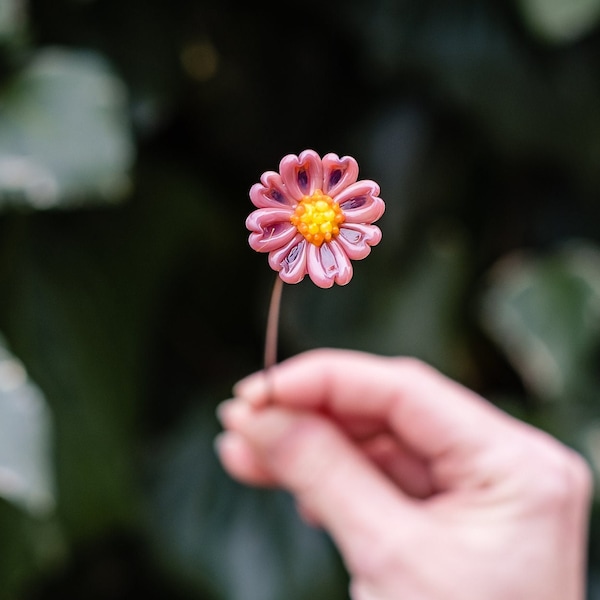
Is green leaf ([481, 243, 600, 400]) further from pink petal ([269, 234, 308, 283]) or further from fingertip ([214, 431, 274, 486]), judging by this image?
pink petal ([269, 234, 308, 283])

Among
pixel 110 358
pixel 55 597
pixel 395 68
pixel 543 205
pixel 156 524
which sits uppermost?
pixel 395 68

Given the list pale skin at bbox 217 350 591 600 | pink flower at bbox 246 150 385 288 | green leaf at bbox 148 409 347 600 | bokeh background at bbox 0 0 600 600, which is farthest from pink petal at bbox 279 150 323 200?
green leaf at bbox 148 409 347 600

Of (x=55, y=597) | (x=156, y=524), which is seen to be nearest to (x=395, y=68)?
(x=156, y=524)

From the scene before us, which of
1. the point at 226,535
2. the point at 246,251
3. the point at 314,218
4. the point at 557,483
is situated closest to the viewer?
the point at 314,218

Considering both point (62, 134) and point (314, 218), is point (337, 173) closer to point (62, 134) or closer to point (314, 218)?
point (314, 218)

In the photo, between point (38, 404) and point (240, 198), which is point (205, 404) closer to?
point (240, 198)

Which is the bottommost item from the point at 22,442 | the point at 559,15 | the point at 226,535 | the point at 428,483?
the point at 226,535

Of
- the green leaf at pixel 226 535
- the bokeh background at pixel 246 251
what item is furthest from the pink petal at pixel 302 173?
the green leaf at pixel 226 535

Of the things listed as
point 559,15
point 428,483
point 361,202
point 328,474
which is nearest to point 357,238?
point 361,202
